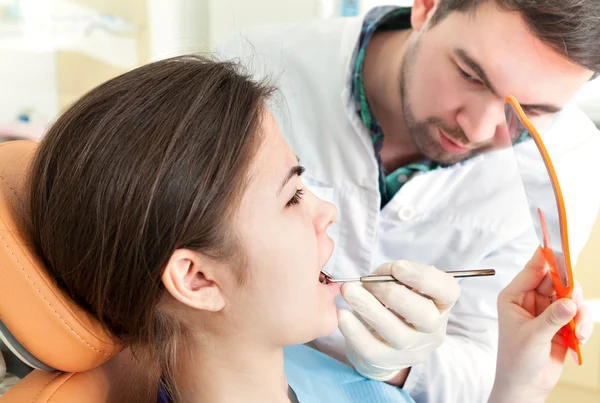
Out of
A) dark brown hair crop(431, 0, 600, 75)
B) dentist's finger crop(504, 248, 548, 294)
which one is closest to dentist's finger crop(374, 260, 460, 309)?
dentist's finger crop(504, 248, 548, 294)

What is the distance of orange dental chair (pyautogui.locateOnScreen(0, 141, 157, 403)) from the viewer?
0.70 m

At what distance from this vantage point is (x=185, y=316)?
89 cm

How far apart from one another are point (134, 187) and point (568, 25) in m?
0.76

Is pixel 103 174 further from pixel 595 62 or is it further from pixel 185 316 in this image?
pixel 595 62

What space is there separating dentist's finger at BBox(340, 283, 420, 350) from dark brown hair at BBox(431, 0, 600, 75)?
21.7 inches

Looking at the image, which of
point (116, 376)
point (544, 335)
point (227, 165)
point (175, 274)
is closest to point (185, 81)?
point (227, 165)

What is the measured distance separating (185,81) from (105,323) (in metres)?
0.37

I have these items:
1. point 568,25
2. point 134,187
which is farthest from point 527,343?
point 134,187

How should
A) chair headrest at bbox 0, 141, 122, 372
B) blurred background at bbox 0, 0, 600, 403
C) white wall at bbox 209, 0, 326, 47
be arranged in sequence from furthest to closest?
1. white wall at bbox 209, 0, 326, 47
2. blurred background at bbox 0, 0, 600, 403
3. chair headrest at bbox 0, 141, 122, 372

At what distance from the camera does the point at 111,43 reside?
7.29 ft

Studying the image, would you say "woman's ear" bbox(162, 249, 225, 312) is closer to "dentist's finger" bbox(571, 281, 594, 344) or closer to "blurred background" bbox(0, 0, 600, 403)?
"dentist's finger" bbox(571, 281, 594, 344)

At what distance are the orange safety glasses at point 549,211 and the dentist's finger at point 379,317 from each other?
255mm

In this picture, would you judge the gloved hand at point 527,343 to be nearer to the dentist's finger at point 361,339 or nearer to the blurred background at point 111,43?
the dentist's finger at point 361,339

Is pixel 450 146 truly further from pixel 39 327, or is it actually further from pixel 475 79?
pixel 39 327
